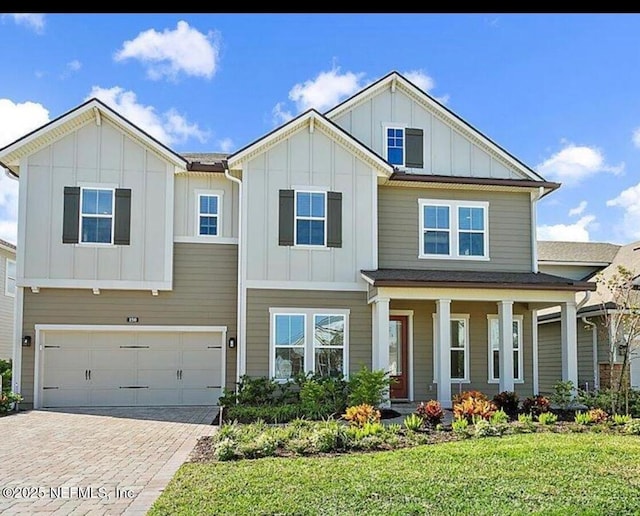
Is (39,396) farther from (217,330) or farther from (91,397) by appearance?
(217,330)

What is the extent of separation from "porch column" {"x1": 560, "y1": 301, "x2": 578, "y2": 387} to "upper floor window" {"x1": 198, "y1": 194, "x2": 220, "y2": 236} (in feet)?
27.7

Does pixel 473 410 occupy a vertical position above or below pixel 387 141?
below

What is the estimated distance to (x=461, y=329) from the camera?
17.2 m

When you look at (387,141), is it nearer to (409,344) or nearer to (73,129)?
(409,344)

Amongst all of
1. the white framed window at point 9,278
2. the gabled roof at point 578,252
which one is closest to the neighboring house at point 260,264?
the gabled roof at point 578,252

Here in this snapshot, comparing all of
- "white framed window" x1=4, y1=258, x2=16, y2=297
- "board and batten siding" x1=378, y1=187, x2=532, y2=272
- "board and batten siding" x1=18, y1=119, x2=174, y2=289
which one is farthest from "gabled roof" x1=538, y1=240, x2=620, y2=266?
"white framed window" x1=4, y1=258, x2=16, y2=297

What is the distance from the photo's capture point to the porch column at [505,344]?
1519 cm

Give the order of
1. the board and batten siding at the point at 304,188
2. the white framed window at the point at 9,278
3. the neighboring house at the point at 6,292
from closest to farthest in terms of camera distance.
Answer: the board and batten siding at the point at 304,188, the neighboring house at the point at 6,292, the white framed window at the point at 9,278

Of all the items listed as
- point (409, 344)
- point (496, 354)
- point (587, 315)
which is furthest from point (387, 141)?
point (587, 315)

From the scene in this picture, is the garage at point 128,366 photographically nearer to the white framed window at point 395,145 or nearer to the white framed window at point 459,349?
the white framed window at point 459,349

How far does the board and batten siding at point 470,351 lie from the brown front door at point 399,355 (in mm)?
241

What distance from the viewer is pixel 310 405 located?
13242 millimetres

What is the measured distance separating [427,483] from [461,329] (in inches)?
411

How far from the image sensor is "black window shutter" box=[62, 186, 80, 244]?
15.6 meters
